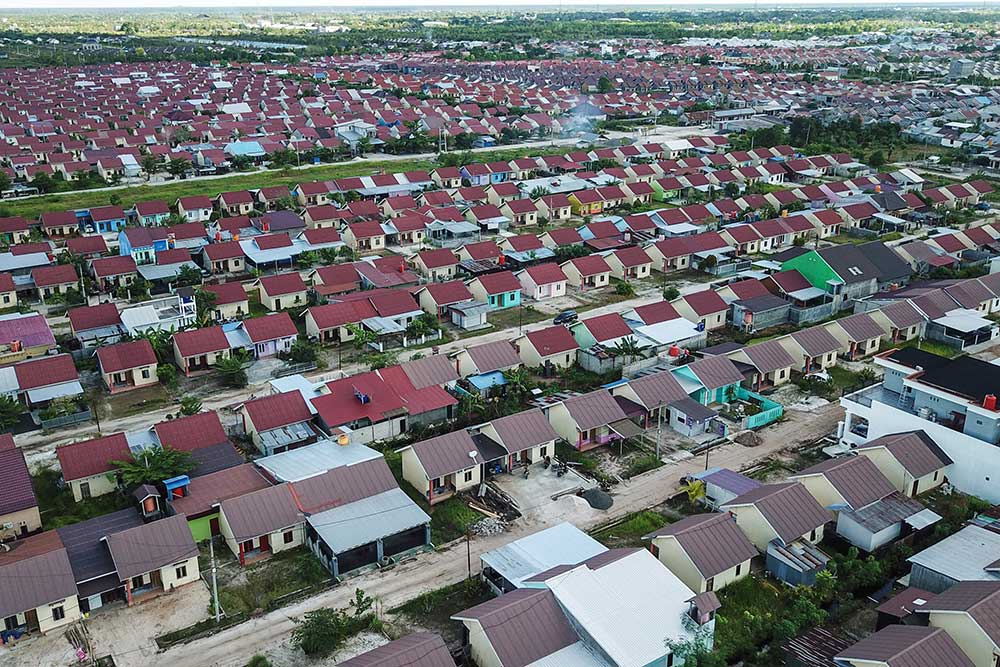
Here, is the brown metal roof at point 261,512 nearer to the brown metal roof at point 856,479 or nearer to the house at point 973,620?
the brown metal roof at point 856,479

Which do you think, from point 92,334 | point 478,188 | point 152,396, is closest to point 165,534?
point 152,396

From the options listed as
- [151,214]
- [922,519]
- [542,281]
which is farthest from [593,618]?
[151,214]

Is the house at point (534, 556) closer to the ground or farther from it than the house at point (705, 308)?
closer to the ground

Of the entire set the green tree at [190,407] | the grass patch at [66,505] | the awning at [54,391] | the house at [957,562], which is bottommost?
the grass patch at [66,505]

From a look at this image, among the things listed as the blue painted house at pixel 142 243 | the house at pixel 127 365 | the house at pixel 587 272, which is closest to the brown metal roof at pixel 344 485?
the house at pixel 127 365

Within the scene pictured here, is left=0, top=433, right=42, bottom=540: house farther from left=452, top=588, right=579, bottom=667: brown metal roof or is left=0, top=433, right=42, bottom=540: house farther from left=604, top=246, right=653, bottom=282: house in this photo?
left=604, top=246, right=653, bottom=282: house

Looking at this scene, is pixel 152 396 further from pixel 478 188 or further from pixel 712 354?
pixel 478 188
